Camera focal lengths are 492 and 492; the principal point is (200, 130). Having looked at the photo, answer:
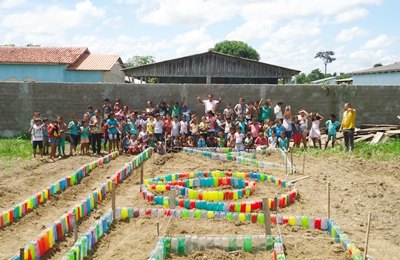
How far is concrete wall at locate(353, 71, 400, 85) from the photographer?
1337 inches

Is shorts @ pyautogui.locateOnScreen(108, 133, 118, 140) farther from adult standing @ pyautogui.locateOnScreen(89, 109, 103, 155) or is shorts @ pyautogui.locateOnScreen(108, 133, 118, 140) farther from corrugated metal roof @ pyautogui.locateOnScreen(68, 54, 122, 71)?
corrugated metal roof @ pyautogui.locateOnScreen(68, 54, 122, 71)

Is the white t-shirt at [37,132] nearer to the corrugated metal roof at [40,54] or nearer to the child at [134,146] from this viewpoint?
the child at [134,146]

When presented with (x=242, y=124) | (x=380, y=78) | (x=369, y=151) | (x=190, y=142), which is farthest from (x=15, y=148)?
(x=380, y=78)

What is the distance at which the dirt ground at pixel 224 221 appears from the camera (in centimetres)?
756

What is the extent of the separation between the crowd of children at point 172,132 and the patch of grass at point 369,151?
2.56ft

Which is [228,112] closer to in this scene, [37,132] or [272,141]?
[272,141]

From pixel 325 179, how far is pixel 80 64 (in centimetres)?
2480

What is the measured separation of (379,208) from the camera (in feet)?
32.3

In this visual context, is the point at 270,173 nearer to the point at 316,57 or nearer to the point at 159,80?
the point at 159,80

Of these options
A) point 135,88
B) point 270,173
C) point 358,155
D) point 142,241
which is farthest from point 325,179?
point 135,88

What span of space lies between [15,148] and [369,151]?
39.5 ft

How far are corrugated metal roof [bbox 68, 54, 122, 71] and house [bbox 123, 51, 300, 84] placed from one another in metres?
6.92

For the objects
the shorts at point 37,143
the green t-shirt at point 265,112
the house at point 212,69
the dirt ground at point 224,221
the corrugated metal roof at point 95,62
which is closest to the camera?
the dirt ground at point 224,221

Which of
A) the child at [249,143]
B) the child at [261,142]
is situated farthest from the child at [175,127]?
the child at [261,142]
